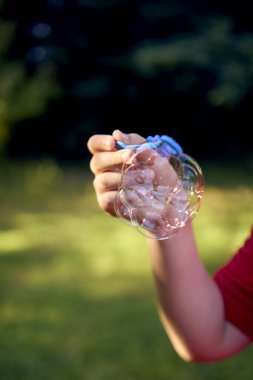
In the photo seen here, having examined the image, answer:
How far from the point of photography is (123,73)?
973 centimetres

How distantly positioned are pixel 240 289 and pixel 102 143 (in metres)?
0.46

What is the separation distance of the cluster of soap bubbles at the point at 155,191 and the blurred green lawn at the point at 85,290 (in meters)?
2.06

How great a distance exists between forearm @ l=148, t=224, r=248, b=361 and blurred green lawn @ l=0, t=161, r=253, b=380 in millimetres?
1924

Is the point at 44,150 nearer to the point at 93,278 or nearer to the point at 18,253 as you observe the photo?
the point at 18,253

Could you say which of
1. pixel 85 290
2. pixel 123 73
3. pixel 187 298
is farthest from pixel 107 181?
pixel 123 73

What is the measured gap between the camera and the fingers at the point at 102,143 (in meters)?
1.14

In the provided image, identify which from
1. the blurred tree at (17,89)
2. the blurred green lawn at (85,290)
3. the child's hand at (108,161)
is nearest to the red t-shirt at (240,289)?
the child's hand at (108,161)

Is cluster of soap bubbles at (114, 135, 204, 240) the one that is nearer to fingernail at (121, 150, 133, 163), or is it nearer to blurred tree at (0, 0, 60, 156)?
fingernail at (121, 150, 133, 163)

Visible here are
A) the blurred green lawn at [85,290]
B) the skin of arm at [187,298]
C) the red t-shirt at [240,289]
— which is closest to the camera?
the skin of arm at [187,298]

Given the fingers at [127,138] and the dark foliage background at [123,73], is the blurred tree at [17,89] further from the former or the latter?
the fingers at [127,138]

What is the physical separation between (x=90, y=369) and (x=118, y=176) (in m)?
2.30

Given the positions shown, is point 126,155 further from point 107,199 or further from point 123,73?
point 123,73

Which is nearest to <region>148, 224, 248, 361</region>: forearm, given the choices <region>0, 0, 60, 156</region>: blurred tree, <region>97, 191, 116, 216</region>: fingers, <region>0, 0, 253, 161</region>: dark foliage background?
<region>97, 191, 116, 216</region>: fingers

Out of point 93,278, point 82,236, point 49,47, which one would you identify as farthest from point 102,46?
point 93,278
